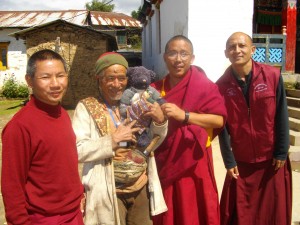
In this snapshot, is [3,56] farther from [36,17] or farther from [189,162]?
[189,162]

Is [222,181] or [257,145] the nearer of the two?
[257,145]

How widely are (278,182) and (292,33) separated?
758 centimetres

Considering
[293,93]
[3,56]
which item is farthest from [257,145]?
[3,56]

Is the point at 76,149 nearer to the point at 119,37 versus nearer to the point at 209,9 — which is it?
the point at 209,9

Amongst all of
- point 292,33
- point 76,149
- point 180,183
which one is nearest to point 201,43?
point 292,33

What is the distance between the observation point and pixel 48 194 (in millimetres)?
1605

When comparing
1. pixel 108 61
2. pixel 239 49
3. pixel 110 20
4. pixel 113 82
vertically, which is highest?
pixel 110 20

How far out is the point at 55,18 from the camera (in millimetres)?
19047

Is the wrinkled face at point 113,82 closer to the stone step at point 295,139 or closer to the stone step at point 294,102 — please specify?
the stone step at point 295,139

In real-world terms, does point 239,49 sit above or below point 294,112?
above

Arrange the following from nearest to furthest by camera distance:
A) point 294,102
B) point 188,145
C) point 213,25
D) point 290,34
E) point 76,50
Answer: point 188,145, point 213,25, point 294,102, point 290,34, point 76,50

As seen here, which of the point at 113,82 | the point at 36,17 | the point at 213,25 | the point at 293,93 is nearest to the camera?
the point at 113,82

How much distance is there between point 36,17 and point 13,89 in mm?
4964

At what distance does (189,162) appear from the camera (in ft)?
7.16
